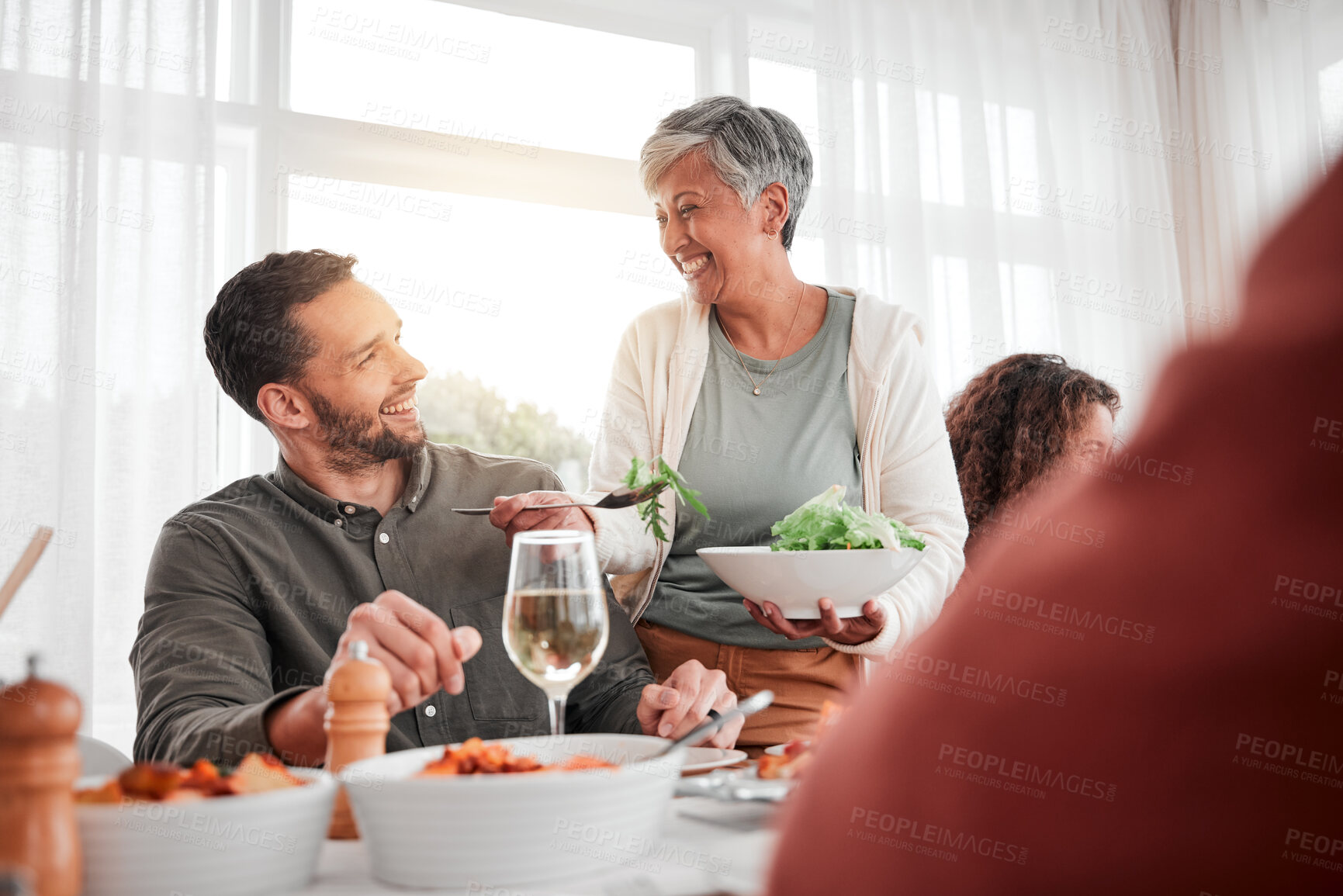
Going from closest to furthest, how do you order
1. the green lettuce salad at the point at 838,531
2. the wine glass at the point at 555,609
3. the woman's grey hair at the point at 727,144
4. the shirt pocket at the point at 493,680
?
the wine glass at the point at 555,609 < the green lettuce salad at the point at 838,531 < the shirt pocket at the point at 493,680 < the woman's grey hair at the point at 727,144

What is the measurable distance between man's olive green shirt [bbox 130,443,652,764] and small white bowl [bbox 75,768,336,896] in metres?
0.68

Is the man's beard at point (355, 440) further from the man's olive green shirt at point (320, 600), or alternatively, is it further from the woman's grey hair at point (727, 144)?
the woman's grey hair at point (727, 144)

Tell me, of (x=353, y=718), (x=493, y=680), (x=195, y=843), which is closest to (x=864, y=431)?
(x=493, y=680)

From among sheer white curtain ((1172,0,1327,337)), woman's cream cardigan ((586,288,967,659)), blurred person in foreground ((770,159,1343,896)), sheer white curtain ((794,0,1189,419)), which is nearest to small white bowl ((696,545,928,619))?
woman's cream cardigan ((586,288,967,659))

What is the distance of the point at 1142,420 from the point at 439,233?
3597mm

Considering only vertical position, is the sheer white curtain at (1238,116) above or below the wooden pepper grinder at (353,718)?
above

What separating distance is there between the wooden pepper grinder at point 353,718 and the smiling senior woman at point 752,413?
0.94m

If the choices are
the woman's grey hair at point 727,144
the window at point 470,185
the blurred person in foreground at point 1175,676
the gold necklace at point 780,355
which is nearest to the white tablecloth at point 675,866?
the blurred person in foreground at point 1175,676

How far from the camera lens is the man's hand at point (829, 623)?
61.1 inches

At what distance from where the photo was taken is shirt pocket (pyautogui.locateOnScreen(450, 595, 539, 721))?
1.61 metres

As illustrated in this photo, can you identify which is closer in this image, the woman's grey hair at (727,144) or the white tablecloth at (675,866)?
the white tablecloth at (675,866)

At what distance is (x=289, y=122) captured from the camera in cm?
340

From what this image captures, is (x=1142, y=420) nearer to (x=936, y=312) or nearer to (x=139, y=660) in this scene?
(x=139, y=660)

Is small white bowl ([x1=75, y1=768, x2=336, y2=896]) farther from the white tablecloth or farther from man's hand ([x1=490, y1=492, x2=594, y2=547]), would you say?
man's hand ([x1=490, y1=492, x2=594, y2=547])
